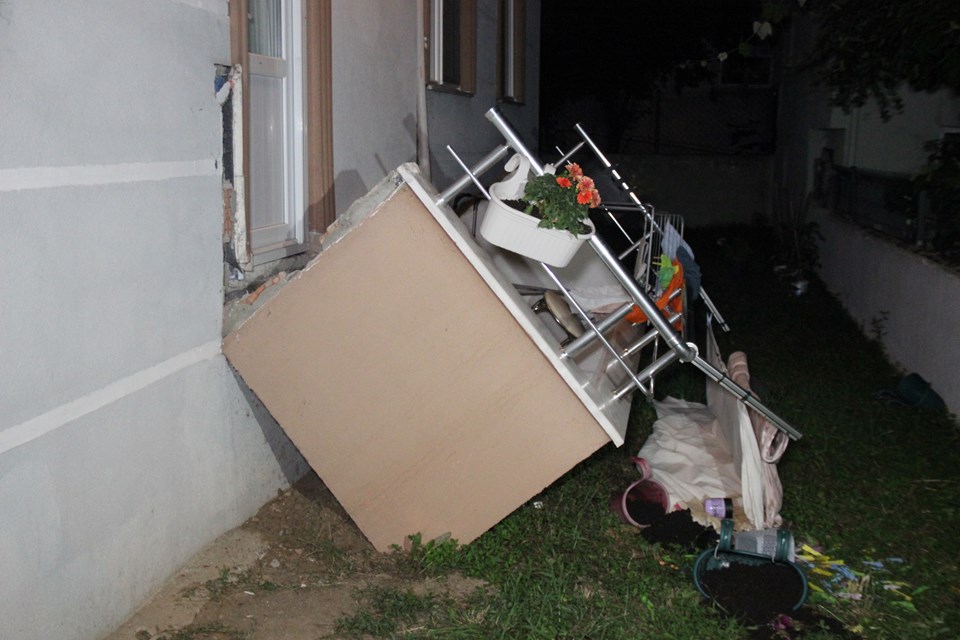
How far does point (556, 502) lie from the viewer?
497cm

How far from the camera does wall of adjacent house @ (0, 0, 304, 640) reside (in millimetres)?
2861

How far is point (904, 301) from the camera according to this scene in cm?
814

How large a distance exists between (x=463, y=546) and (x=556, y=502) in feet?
3.22

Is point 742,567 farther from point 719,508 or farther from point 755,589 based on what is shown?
point 719,508

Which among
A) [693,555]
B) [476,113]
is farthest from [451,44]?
[693,555]

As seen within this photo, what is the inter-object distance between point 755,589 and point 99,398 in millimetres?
2616

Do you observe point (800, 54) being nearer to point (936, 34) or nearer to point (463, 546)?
point (936, 34)

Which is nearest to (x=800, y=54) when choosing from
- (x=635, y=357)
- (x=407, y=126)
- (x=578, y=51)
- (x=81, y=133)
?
(x=578, y=51)

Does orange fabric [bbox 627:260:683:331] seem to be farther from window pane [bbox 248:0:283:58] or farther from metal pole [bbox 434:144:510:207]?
window pane [bbox 248:0:283:58]

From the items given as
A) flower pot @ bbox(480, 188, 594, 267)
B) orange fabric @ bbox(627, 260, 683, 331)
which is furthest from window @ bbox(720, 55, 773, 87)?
flower pot @ bbox(480, 188, 594, 267)

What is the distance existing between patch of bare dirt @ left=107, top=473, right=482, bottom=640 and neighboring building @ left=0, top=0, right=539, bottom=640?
0.10 m

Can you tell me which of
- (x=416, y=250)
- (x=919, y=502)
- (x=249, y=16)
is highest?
(x=249, y=16)

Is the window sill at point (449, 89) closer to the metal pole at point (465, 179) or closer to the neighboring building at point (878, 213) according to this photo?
the metal pole at point (465, 179)

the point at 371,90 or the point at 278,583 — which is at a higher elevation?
the point at 371,90
